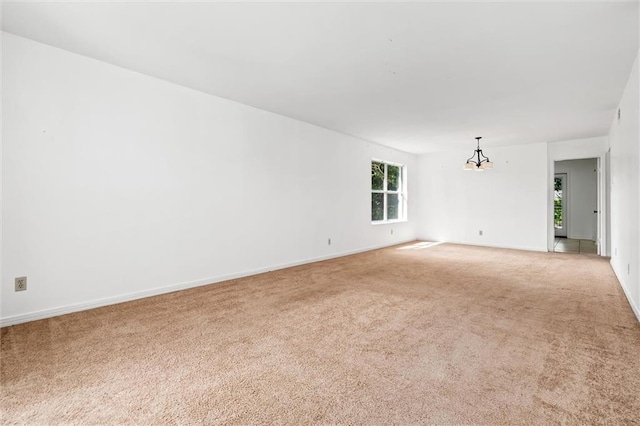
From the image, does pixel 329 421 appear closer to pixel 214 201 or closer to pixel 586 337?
pixel 586 337

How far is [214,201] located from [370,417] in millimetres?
3201

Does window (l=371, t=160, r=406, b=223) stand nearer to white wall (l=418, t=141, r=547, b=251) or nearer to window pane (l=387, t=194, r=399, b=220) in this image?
window pane (l=387, t=194, r=399, b=220)

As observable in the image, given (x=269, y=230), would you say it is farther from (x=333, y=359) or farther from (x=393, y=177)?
(x=393, y=177)

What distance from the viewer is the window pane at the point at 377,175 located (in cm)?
713

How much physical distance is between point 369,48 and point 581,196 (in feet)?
30.6

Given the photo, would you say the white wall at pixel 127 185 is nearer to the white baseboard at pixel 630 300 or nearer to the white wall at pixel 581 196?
the white baseboard at pixel 630 300

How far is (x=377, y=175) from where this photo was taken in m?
7.28

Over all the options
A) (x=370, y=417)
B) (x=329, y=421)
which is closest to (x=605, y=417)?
(x=370, y=417)

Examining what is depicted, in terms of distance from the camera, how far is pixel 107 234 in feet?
10.2

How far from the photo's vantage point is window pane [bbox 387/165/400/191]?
7759 mm

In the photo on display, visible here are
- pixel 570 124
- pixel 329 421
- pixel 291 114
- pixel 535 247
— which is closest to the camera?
pixel 329 421

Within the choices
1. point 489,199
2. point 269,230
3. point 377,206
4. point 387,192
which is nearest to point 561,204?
point 489,199

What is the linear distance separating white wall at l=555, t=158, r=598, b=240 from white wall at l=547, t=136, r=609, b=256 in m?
2.93

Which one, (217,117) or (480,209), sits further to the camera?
(480,209)
